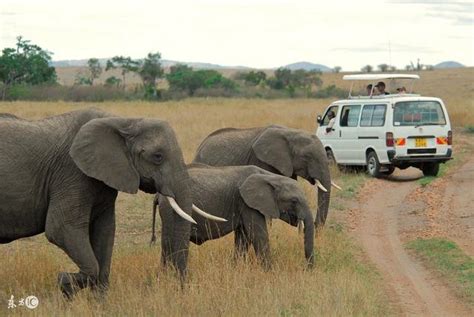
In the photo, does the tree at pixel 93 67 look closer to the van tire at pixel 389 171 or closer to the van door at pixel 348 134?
the van door at pixel 348 134

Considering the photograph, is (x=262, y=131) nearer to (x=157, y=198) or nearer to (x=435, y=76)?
(x=157, y=198)

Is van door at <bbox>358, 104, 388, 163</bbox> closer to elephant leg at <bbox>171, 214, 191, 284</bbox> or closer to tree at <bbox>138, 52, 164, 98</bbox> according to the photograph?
elephant leg at <bbox>171, 214, 191, 284</bbox>

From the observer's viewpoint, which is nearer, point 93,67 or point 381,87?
point 381,87

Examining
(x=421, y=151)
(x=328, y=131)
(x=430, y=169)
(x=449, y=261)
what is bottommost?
(x=430, y=169)

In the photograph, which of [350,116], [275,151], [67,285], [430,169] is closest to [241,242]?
[67,285]

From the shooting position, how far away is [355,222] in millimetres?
14680

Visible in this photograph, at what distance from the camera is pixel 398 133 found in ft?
61.9

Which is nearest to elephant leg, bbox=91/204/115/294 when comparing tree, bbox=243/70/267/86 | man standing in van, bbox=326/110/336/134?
man standing in van, bbox=326/110/336/134

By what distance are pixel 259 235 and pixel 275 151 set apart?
288cm

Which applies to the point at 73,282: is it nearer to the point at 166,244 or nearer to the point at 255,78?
the point at 166,244

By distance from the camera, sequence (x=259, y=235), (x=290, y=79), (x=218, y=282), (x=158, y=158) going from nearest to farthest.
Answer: (x=158, y=158), (x=218, y=282), (x=259, y=235), (x=290, y=79)

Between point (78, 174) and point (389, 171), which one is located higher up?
point (78, 174)

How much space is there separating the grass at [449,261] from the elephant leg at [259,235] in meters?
Answer: 1.94

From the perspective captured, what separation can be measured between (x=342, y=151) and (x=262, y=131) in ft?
25.1
